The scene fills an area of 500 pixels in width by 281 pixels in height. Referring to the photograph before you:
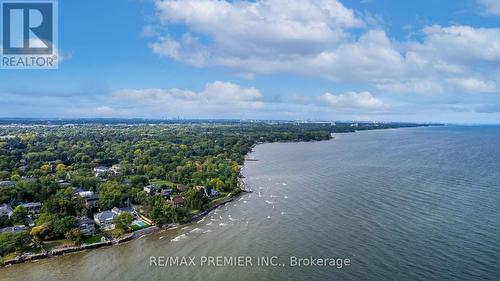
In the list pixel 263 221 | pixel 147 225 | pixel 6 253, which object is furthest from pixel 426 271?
pixel 6 253

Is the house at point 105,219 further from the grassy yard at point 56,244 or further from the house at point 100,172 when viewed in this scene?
the house at point 100,172

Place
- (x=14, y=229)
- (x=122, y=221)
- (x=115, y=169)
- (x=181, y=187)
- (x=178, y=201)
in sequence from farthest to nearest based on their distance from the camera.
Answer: (x=115, y=169) → (x=181, y=187) → (x=178, y=201) → (x=122, y=221) → (x=14, y=229)

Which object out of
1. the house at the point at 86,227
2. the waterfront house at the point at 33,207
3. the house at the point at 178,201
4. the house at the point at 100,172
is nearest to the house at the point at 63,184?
the house at the point at 100,172

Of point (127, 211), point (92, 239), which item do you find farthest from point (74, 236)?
point (127, 211)

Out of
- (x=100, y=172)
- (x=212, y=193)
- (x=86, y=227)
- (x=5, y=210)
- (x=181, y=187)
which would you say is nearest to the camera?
(x=86, y=227)

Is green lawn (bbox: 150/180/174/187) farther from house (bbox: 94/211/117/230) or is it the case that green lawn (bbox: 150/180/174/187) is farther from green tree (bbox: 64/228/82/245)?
green tree (bbox: 64/228/82/245)

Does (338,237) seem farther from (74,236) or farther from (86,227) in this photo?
(86,227)
